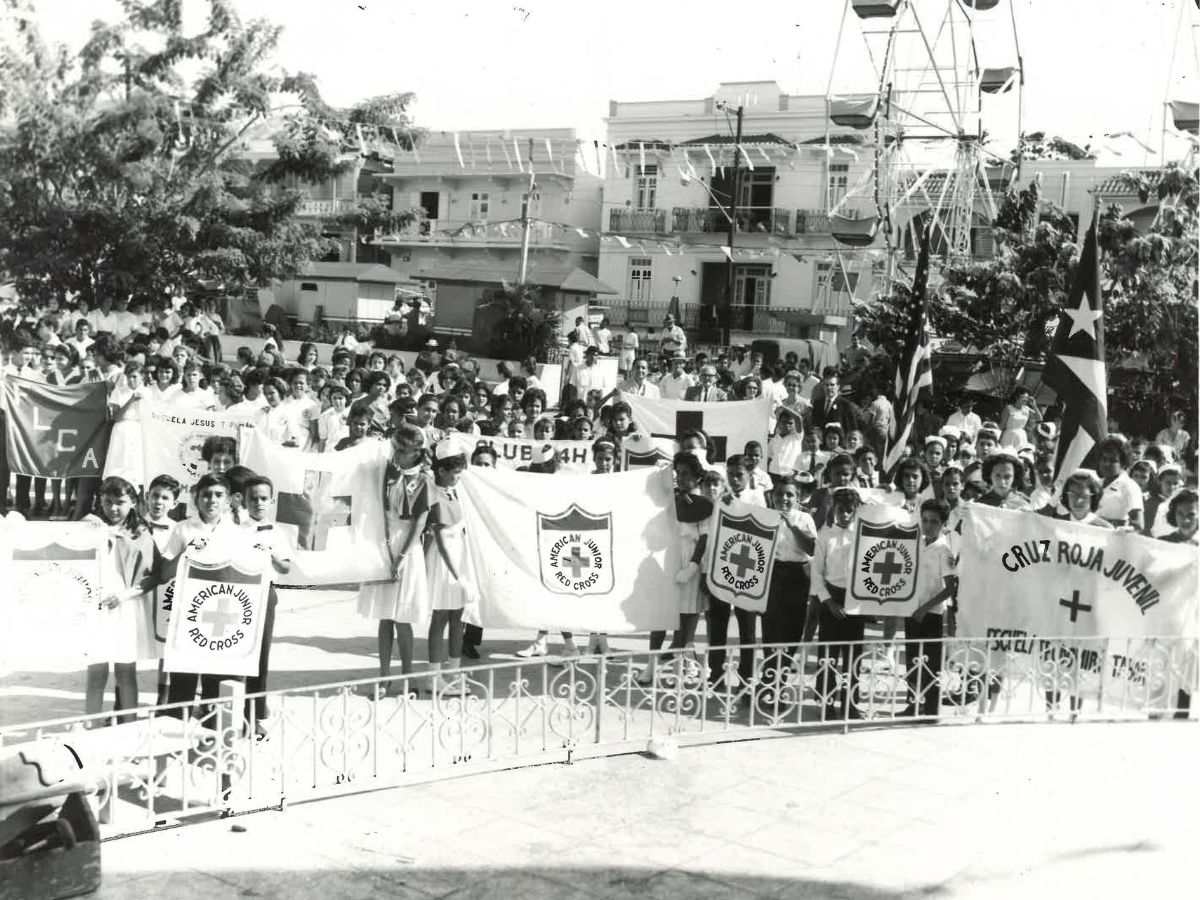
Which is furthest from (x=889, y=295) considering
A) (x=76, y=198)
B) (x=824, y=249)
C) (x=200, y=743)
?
(x=200, y=743)

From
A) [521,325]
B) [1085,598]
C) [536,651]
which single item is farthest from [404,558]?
[521,325]

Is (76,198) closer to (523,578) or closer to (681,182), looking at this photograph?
(523,578)

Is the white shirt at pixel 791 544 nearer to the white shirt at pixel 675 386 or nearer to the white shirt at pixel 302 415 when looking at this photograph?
the white shirt at pixel 302 415

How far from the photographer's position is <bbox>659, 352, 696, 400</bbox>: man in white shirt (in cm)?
1619

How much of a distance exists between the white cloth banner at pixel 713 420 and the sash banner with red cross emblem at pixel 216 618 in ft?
20.3

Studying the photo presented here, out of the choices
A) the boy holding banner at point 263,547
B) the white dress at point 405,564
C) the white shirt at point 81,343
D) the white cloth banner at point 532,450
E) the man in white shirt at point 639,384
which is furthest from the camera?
the man in white shirt at point 639,384

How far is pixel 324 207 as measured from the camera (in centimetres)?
1578

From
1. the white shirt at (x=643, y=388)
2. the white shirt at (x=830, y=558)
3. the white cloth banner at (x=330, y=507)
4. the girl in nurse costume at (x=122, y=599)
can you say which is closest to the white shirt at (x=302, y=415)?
the white cloth banner at (x=330, y=507)

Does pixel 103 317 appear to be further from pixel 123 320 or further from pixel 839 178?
pixel 839 178

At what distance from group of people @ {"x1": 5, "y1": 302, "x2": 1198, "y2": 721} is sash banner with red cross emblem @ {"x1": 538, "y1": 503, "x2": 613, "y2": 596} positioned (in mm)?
496

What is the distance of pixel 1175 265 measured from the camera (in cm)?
1819

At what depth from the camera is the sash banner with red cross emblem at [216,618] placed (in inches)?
247

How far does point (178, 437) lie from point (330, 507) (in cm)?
280

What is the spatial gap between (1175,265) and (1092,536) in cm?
1268
